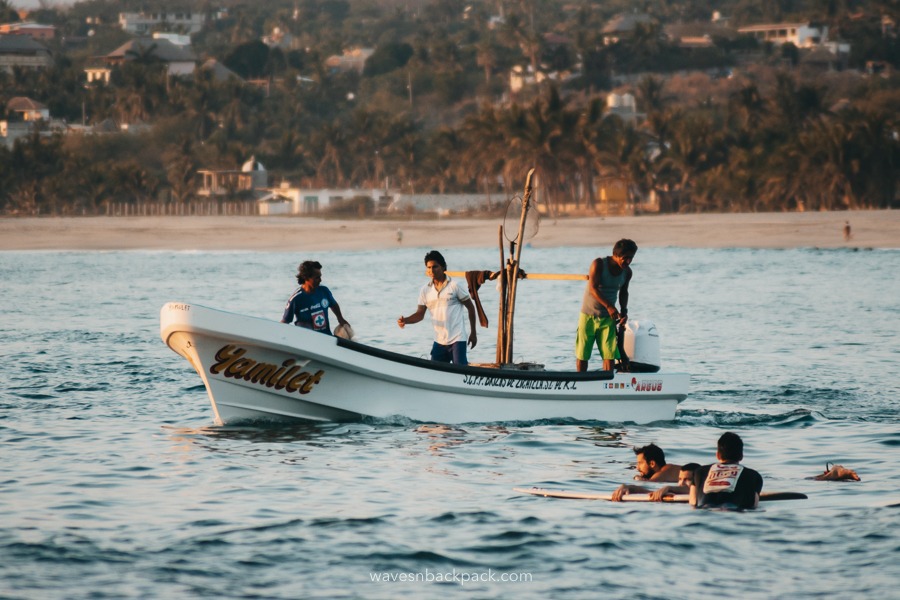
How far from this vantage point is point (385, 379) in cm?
1346

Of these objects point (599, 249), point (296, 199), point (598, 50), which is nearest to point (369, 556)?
point (599, 249)

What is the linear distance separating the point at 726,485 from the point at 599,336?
3781 millimetres

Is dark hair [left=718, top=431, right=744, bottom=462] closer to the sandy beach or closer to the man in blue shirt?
the man in blue shirt

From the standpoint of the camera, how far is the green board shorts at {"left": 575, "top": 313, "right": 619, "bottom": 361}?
555 inches

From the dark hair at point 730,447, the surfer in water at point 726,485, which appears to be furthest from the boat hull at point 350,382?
the dark hair at point 730,447

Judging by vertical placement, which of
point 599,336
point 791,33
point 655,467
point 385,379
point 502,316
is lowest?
point 655,467

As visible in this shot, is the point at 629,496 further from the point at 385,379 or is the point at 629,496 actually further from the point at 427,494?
the point at 385,379

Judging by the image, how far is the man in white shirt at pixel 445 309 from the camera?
1350 centimetres

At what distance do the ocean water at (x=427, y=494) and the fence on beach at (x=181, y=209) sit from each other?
230 ft

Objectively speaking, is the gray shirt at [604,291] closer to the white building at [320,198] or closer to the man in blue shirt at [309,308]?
the man in blue shirt at [309,308]

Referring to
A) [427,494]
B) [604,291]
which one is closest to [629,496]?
[427,494]

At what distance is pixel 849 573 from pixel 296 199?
284 ft

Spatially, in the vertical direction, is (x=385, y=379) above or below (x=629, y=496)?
above

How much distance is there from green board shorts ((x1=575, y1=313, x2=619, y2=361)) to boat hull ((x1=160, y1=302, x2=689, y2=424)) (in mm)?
279
